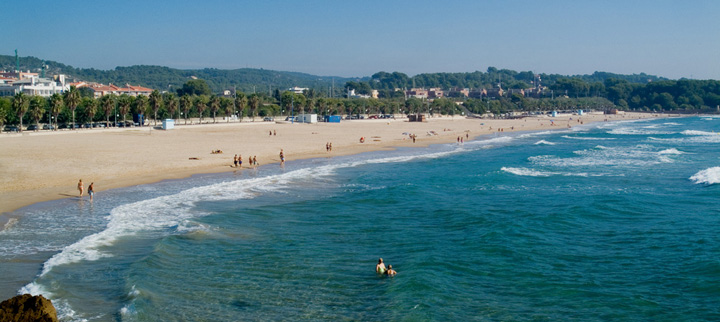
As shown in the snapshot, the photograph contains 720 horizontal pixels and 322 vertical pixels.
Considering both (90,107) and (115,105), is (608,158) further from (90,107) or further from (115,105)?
(115,105)

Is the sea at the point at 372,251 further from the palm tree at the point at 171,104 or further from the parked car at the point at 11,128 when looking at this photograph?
the palm tree at the point at 171,104

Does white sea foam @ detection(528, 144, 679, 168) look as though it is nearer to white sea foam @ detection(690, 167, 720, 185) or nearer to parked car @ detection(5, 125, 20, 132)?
white sea foam @ detection(690, 167, 720, 185)

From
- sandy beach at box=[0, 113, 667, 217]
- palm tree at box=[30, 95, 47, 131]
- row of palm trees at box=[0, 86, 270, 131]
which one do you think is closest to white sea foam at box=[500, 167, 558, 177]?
sandy beach at box=[0, 113, 667, 217]

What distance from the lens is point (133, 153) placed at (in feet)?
144

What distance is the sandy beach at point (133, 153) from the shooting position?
3030 cm

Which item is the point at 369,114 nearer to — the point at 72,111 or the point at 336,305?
the point at 72,111

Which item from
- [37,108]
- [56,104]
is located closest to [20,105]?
[37,108]

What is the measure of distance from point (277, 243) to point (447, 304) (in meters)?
7.45

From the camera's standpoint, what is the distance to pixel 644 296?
1503cm

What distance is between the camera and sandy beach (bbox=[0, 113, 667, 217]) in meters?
30.3

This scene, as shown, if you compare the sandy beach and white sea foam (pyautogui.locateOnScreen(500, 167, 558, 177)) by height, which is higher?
the sandy beach

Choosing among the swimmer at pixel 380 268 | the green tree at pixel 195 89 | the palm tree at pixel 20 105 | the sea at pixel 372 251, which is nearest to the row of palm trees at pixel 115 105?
the palm tree at pixel 20 105

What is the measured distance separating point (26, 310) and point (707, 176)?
122 feet

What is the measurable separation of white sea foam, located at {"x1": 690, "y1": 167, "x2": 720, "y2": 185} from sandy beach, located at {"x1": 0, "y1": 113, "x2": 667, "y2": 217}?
27702mm
